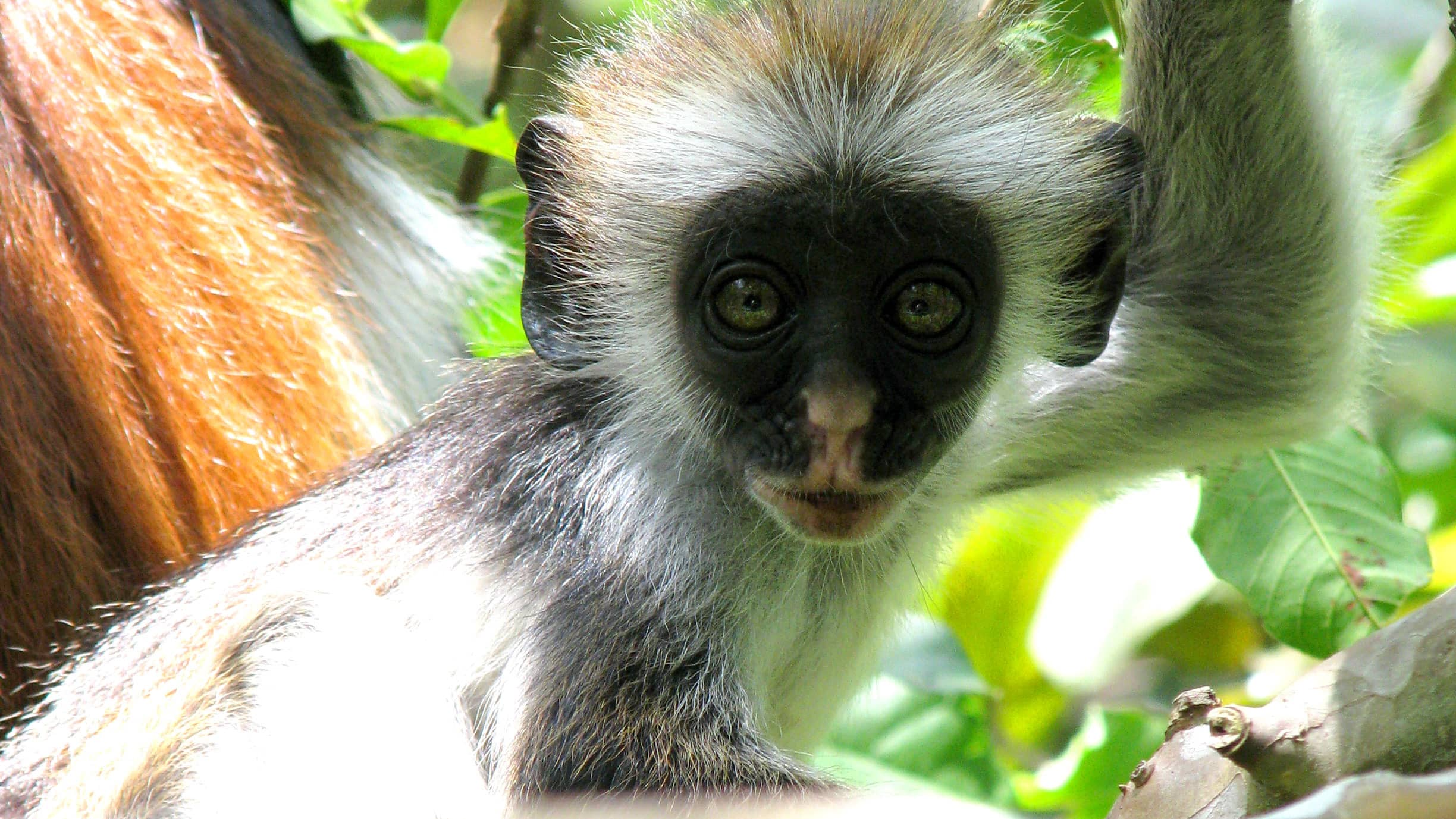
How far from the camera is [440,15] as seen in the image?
487 cm

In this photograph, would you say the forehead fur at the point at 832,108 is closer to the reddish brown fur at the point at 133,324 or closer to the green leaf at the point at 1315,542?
the green leaf at the point at 1315,542

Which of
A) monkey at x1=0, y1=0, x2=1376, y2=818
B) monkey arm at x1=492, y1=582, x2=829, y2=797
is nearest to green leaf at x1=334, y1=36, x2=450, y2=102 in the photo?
monkey at x1=0, y1=0, x2=1376, y2=818

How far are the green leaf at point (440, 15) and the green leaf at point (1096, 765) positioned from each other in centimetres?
297

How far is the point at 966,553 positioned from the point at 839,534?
185 centimetres

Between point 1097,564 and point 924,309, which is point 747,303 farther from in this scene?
point 1097,564

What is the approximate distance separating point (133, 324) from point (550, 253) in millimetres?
1412

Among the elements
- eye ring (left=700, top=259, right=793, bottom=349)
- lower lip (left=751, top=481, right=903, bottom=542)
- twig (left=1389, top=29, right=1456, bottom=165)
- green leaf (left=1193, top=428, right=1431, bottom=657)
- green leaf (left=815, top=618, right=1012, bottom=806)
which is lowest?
green leaf (left=815, top=618, right=1012, bottom=806)

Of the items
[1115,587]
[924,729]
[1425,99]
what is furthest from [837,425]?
[1425,99]

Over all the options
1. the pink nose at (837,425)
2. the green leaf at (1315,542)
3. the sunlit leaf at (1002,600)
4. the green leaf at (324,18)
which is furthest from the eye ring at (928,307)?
the green leaf at (324,18)

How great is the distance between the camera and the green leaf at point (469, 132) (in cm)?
433

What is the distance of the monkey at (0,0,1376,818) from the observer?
2994 millimetres

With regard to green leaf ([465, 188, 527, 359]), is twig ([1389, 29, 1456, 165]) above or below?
above

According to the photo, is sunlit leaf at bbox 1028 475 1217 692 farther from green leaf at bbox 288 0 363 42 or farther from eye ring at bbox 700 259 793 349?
green leaf at bbox 288 0 363 42

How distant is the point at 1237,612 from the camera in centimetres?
555
